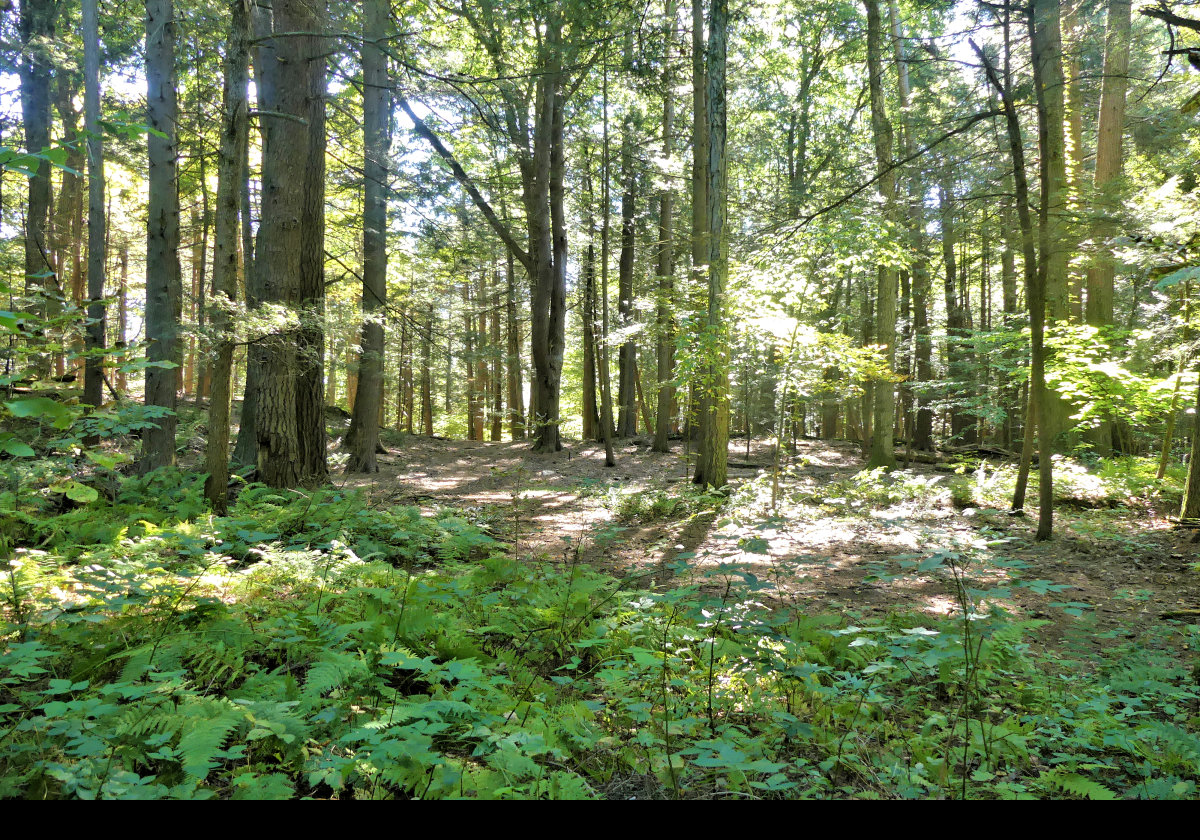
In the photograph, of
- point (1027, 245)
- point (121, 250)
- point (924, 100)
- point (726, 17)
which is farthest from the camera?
point (121, 250)

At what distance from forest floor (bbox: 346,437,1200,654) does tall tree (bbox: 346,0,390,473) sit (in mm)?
988

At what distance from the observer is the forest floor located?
501 centimetres

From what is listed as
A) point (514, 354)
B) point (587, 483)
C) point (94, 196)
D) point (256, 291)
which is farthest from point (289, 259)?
point (514, 354)

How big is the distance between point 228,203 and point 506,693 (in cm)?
506

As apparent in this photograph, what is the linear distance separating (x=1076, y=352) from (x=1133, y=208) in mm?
3832

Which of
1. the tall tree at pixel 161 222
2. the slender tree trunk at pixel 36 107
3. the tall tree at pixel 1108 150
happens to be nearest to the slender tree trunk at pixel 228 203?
the tall tree at pixel 161 222

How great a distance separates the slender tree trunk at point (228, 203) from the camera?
526cm

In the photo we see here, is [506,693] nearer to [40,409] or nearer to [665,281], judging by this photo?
[40,409]

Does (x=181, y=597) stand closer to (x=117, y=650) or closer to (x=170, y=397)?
(x=117, y=650)

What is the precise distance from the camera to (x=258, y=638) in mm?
Result: 3078

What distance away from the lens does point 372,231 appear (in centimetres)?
1172

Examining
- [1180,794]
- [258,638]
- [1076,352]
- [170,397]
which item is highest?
[1076,352]

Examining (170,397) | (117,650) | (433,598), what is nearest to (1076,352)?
(433,598)

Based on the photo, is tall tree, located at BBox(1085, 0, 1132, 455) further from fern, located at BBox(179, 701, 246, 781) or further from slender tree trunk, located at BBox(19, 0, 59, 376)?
slender tree trunk, located at BBox(19, 0, 59, 376)
